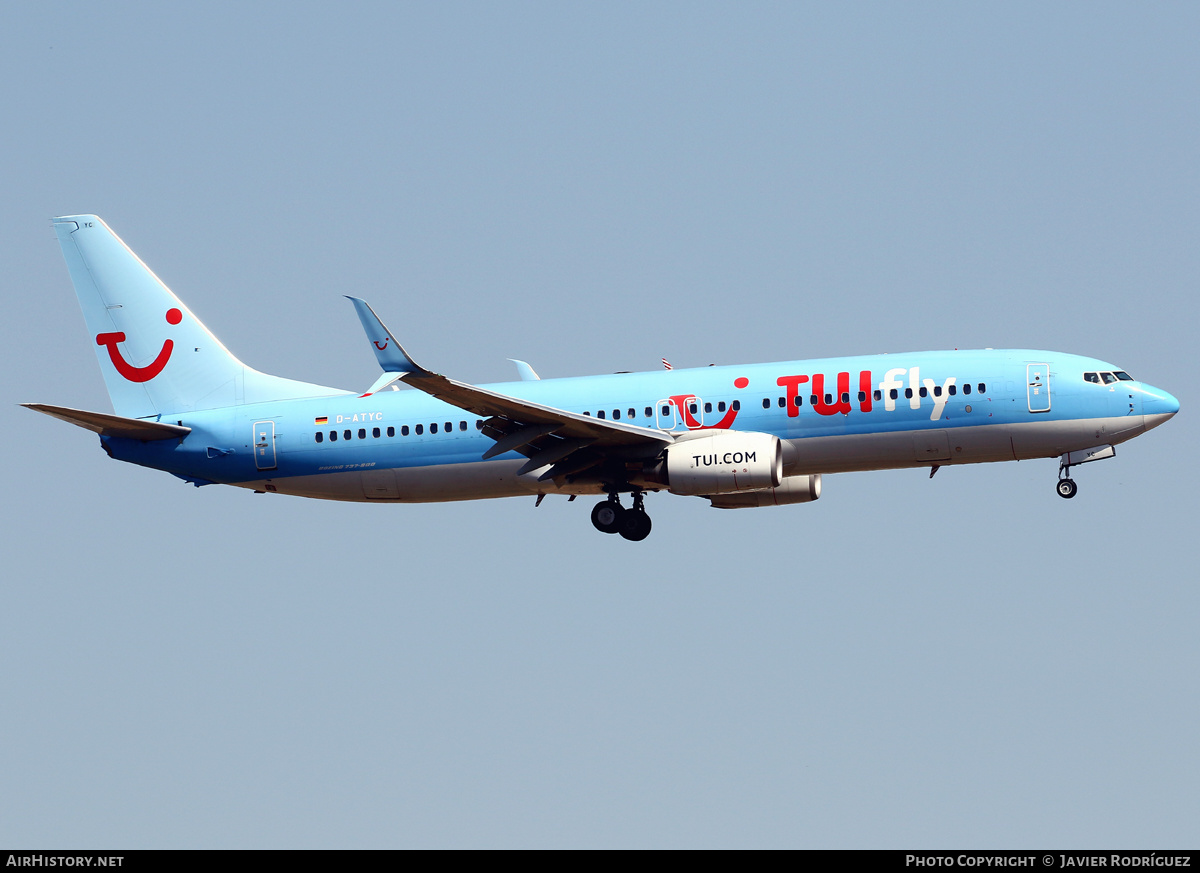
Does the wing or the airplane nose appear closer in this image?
the wing

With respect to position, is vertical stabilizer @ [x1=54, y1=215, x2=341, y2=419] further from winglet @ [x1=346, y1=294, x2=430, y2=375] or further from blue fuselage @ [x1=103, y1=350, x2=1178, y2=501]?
winglet @ [x1=346, y1=294, x2=430, y2=375]

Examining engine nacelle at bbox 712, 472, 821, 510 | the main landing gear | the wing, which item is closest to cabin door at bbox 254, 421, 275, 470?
the wing

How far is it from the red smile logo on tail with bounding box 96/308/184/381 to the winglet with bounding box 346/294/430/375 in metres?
14.0

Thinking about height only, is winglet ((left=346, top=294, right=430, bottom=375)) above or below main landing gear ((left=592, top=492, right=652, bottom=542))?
above

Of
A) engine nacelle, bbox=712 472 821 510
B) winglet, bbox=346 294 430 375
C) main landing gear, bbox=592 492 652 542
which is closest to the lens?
winglet, bbox=346 294 430 375

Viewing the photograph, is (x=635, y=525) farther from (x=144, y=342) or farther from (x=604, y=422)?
(x=144, y=342)

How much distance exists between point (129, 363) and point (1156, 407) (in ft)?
97.5

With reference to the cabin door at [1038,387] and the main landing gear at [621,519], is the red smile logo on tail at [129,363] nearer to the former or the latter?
the main landing gear at [621,519]

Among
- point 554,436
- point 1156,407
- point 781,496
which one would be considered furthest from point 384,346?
point 1156,407


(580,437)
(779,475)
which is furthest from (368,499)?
(779,475)

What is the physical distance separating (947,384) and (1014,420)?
1.95 m

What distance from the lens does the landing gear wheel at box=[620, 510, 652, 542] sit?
149 ft

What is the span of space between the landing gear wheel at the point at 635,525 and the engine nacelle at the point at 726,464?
2926 mm
